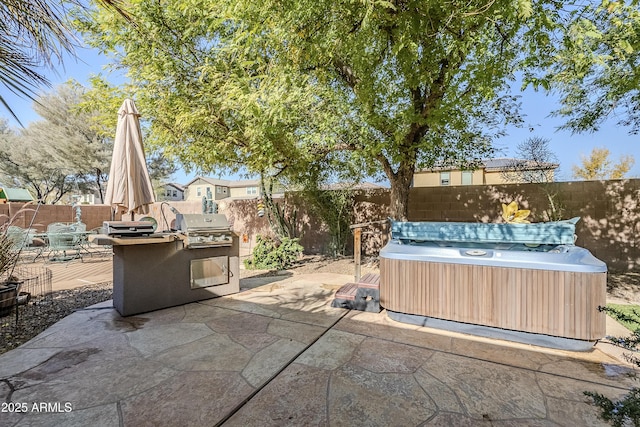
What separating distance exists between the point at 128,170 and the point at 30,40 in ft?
7.15

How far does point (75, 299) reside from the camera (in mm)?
4180

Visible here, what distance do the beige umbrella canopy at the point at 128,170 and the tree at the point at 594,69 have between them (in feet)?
15.8

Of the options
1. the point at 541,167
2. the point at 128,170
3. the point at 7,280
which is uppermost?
the point at 541,167

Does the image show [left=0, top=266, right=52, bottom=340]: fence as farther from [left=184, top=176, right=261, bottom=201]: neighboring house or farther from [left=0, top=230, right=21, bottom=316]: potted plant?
[left=184, top=176, right=261, bottom=201]: neighboring house

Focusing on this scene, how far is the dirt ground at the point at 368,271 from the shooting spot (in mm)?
4363

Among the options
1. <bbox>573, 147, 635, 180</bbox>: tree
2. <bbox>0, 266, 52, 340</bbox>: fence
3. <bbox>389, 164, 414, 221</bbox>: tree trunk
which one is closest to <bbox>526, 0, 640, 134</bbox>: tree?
<bbox>389, 164, 414, 221</bbox>: tree trunk

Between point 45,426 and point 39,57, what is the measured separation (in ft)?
7.37

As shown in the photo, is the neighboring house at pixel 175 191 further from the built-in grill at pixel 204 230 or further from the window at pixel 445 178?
the built-in grill at pixel 204 230

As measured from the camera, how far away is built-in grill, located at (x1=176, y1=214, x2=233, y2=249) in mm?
3885

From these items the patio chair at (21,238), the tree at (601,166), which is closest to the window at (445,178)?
the tree at (601,166)

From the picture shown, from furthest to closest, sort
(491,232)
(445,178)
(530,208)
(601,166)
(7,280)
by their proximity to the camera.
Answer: (445,178)
(601,166)
(530,208)
(491,232)
(7,280)

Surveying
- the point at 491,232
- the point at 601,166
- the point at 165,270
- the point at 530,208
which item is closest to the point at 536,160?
the point at 530,208

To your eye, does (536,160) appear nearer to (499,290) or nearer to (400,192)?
(400,192)

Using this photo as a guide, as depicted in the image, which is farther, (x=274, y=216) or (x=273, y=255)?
(x=274, y=216)
